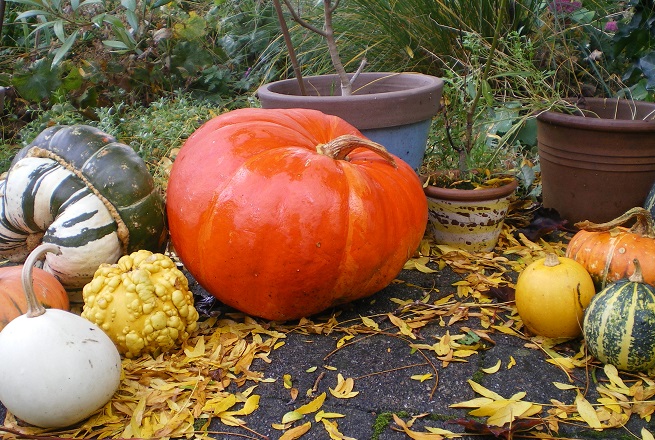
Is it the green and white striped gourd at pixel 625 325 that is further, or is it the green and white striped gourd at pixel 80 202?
the green and white striped gourd at pixel 80 202

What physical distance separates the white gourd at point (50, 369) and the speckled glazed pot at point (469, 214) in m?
1.65

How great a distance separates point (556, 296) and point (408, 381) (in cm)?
57

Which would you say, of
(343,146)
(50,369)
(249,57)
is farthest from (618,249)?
(249,57)

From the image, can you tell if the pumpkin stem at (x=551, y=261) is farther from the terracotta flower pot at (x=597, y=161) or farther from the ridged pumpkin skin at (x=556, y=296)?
the terracotta flower pot at (x=597, y=161)

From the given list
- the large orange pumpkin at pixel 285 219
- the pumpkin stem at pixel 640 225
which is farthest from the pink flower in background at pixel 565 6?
the large orange pumpkin at pixel 285 219

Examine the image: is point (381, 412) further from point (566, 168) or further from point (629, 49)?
point (629, 49)

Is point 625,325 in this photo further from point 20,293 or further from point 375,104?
point 20,293

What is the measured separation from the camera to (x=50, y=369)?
1817 millimetres

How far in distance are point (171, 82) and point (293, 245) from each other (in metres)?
3.57

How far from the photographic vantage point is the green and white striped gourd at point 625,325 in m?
1.99

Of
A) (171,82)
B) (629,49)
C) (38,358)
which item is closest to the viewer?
(38,358)

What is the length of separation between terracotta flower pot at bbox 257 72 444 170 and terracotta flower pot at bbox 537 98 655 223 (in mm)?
569

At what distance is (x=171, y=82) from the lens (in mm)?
5387

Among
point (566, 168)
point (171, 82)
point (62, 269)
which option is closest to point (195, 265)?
point (62, 269)
